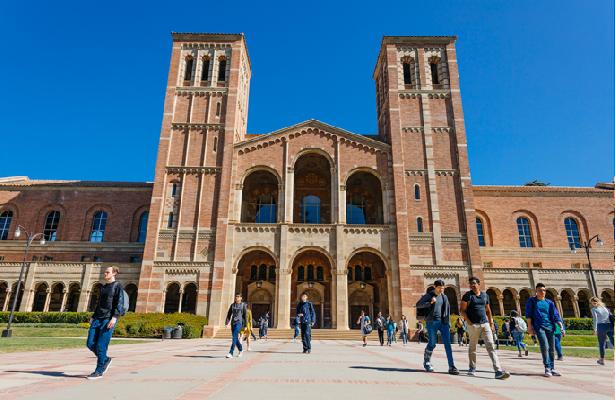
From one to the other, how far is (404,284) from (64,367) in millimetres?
24155

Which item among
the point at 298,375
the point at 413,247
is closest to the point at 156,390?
the point at 298,375

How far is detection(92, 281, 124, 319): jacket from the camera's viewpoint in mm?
6918

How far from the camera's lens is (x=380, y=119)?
38.7 meters

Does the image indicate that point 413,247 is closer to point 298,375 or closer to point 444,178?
point 444,178

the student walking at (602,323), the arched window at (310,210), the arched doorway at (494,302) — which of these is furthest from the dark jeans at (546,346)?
the arched window at (310,210)

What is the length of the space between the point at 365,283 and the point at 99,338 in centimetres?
2814

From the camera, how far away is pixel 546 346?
26.2 feet

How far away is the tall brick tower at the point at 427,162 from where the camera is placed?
96.2ft

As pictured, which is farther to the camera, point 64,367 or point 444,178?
point 444,178

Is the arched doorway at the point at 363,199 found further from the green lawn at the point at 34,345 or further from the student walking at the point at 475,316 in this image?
the student walking at the point at 475,316

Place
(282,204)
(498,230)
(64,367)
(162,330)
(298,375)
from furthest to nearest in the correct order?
1. (498,230)
2. (282,204)
3. (162,330)
4. (64,367)
5. (298,375)

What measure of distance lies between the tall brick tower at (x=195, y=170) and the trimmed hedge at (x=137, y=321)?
2.65 metres

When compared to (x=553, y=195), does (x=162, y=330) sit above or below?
below

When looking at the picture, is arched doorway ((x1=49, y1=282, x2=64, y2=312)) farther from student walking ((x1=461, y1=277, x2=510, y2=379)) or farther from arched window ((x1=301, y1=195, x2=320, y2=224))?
student walking ((x1=461, y1=277, x2=510, y2=379))
